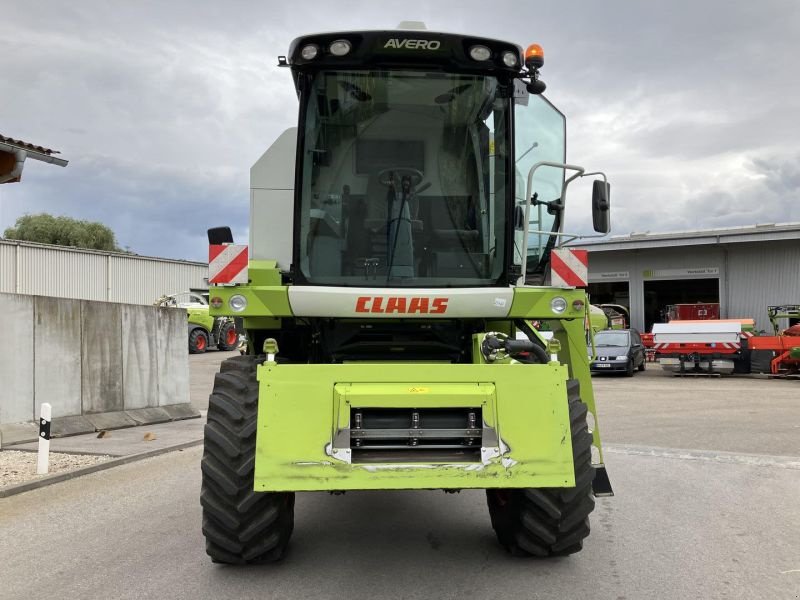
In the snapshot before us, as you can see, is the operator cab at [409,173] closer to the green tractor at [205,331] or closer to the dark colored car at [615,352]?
the dark colored car at [615,352]

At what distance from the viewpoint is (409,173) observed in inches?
204

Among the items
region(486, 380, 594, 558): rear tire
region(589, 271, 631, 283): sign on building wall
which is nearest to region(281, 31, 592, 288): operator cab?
region(486, 380, 594, 558): rear tire

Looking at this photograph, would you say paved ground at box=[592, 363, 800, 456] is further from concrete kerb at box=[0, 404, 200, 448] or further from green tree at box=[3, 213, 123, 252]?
green tree at box=[3, 213, 123, 252]

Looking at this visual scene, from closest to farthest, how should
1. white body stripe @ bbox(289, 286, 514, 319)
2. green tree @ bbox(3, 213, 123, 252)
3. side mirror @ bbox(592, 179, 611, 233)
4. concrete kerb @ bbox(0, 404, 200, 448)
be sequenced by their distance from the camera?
white body stripe @ bbox(289, 286, 514, 319), side mirror @ bbox(592, 179, 611, 233), concrete kerb @ bbox(0, 404, 200, 448), green tree @ bbox(3, 213, 123, 252)

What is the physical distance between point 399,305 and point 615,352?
19.2m

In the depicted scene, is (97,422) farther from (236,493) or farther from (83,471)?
(236,493)

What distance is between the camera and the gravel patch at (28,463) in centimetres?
758

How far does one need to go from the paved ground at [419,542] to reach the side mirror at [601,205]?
240cm

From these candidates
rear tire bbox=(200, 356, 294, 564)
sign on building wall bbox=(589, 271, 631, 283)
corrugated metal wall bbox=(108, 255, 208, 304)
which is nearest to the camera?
rear tire bbox=(200, 356, 294, 564)

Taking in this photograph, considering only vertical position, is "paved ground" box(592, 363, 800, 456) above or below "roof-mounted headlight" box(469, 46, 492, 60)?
below

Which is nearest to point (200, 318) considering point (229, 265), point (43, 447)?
point (43, 447)

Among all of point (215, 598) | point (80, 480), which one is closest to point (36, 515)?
point (80, 480)

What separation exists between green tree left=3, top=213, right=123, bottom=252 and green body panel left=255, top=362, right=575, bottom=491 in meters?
58.7

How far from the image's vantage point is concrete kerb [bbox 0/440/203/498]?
7.06 m
